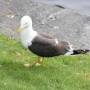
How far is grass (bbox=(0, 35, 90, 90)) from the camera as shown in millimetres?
8312

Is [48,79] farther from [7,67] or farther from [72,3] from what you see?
[72,3]

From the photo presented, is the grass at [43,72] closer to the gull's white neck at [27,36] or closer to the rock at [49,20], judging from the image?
the gull's white neck at [27,36]

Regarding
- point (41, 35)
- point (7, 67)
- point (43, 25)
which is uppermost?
point (41, 35)

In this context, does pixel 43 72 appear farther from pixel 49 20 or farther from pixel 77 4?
pixel 77 4

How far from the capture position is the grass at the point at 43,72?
8312 millimetres

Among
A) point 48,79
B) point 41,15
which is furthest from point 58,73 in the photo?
point 41,15

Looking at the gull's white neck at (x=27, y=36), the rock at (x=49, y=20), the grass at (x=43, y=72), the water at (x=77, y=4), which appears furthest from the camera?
the water at (x=77, y=4)

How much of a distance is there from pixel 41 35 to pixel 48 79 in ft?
3.63

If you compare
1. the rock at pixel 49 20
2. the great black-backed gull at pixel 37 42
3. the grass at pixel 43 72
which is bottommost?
the rock at pixel 49 20

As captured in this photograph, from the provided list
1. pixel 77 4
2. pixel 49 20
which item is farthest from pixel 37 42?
pixel 77 4

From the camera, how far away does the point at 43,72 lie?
898 centimetres

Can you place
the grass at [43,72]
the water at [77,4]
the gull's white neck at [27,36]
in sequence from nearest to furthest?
1. the grass at [43,72]
2. the gull's white neck at [27,36]
3. the water at [77,4]

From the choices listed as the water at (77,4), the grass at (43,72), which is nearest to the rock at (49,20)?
the water at (77,4)

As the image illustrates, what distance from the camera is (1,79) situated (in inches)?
328
